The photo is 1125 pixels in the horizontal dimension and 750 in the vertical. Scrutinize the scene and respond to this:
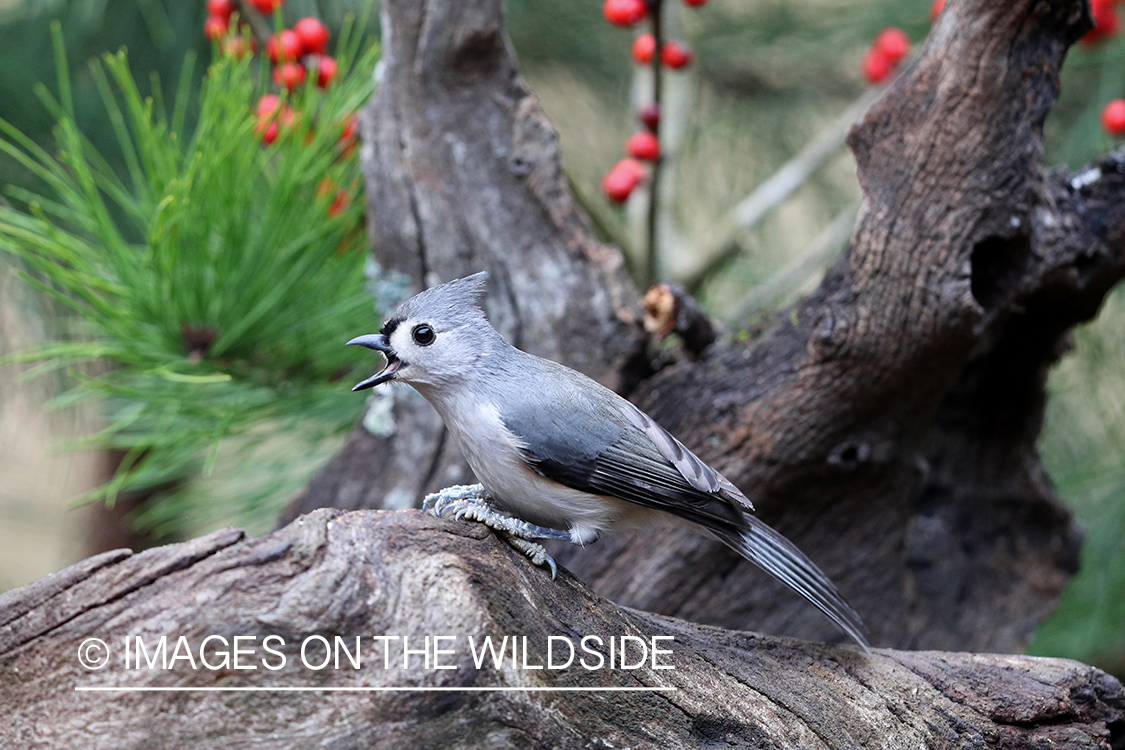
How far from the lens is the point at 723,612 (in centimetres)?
185

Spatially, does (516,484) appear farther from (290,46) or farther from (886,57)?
(886,57)

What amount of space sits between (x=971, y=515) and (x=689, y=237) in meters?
1.69

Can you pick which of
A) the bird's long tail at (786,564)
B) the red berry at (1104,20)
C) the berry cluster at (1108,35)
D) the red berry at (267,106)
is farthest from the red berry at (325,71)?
the red berry at (1104,20)

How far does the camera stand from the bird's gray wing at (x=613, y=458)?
1251mm

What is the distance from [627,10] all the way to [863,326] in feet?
2.81

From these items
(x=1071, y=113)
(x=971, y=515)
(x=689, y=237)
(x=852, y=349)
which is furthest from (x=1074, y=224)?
(x=689, y=237)

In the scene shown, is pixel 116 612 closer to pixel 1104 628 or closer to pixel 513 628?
pixel 513 628

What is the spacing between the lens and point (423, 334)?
1334 mm

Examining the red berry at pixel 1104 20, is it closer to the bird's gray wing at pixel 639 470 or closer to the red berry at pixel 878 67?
the red berry at pixel 878 67

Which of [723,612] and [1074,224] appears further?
[723,612]

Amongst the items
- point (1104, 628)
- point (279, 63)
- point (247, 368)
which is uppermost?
point (279, 63)

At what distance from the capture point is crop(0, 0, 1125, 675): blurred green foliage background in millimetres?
2576

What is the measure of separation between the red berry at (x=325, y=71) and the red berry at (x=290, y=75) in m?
0.04

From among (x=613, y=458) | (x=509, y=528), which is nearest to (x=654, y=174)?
(x=613, y=458)
